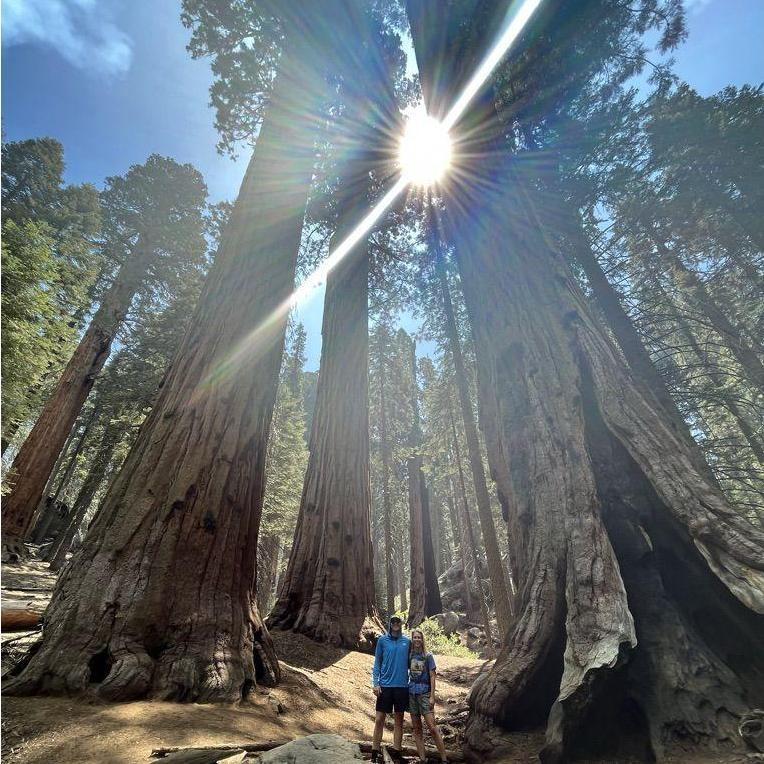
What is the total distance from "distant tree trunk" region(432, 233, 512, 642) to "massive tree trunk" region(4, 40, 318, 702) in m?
6.49

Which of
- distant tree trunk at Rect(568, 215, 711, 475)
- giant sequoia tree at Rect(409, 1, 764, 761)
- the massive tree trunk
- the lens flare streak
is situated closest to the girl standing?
giant sequoia tree at Rect(409, 1, 764, 761)

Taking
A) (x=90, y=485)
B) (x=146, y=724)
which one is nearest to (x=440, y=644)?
(x=146, y=724)

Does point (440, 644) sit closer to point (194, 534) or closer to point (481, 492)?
point (481, 492)

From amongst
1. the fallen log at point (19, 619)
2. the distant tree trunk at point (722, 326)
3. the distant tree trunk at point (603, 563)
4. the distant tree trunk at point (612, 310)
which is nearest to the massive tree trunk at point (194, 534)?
the distant tree trunk at point (603, 563)

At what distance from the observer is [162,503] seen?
134 inches

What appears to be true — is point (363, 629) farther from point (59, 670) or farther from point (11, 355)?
point (11, 355)

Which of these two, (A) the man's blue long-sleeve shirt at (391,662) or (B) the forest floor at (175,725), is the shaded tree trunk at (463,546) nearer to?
(A) the man's blue long-sleeve shirt at (391,662)

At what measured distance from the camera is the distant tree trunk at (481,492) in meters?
8.88

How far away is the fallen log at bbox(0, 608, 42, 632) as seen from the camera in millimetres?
5438

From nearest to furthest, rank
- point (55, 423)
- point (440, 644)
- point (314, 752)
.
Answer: point (314, 752) → point (55, 423) → point (440, 644)

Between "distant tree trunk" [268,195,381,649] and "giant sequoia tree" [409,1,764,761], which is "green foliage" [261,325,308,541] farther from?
"giant sequoia tree" [409,1,764,761]

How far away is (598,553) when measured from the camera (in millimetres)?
2879

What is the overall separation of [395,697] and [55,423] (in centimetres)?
1350

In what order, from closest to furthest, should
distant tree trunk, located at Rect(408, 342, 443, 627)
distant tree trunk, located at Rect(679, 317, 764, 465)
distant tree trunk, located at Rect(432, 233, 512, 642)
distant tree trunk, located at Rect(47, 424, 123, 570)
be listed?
distant tree trunk, located at Rect(432, 233, 512, 642) < distant tree trunk, located at Rect(679, 317, 764, 465) < distant tree trunk, located at Rect(47, 424, 123, 570) < distant tree trunk, located at Rect(408, 342, 443, 627)
